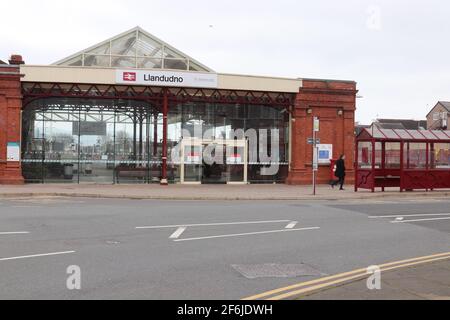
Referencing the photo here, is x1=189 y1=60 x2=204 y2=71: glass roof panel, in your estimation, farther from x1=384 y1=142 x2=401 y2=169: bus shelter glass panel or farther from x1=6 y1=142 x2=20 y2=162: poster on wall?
x1=384 y1=142 x2=401 y2=169: bus shelter glass panel

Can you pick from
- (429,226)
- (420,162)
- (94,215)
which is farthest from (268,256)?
(420,162)

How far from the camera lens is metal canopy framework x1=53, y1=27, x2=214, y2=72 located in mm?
27891

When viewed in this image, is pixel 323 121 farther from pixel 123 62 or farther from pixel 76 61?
pixel 76 61

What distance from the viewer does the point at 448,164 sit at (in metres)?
27.1

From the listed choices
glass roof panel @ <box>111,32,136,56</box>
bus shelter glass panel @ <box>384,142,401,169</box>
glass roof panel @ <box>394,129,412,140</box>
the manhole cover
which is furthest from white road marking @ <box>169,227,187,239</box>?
glass roof panel @ <box>111,32,136,56</box>

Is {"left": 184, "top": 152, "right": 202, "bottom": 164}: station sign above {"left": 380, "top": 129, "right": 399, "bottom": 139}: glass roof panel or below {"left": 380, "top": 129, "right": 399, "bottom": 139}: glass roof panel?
below

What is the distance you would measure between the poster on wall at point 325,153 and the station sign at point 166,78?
7232mm

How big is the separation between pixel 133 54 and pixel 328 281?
75.3 feet

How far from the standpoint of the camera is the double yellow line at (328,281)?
6.47 meters

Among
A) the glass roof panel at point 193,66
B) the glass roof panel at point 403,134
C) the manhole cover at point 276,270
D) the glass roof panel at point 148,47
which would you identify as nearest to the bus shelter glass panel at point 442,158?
the glass roof panel at point 403,134

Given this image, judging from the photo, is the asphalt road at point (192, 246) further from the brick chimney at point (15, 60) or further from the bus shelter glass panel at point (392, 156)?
the brick chimney at point (15, 60)

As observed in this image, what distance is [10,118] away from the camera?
1062 inches

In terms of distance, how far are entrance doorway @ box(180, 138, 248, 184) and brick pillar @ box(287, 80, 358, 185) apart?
2.86 meters
